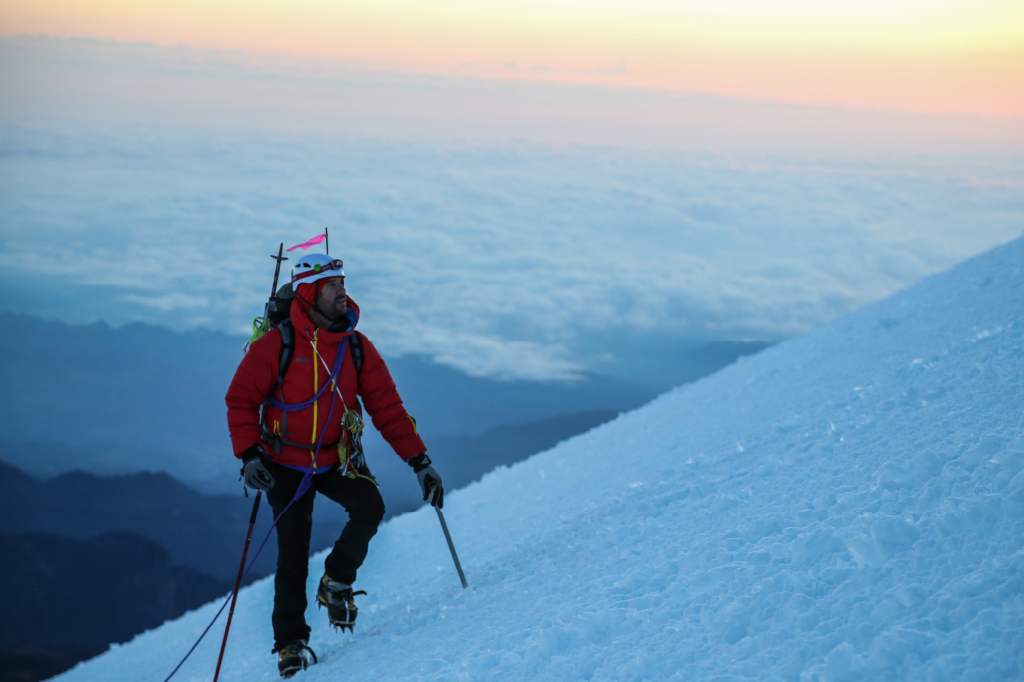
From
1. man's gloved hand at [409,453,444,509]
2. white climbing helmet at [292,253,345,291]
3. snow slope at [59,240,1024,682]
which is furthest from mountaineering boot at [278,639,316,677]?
white climbing helmet at [292,253,345,291]

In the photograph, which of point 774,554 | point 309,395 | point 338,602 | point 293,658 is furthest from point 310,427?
point 774,554

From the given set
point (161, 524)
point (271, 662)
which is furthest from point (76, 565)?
point (271, 662)

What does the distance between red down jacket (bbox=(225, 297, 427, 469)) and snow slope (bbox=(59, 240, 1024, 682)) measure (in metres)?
1.08

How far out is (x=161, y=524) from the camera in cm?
13438

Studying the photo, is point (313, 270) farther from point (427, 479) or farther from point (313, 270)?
point (427, 479)

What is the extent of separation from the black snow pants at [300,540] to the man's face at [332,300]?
0.94m

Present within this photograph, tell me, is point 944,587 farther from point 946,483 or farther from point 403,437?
point 403,437

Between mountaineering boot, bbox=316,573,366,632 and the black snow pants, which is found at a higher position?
the black snow pants

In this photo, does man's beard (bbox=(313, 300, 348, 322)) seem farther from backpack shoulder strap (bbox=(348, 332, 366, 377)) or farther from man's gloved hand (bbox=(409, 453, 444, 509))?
man's gloved hand (bbox=(409, 453, 444, 509))

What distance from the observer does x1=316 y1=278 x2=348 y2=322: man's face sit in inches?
145

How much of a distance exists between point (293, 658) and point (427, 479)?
3.99 ft

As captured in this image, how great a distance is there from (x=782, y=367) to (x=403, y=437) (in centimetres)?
513

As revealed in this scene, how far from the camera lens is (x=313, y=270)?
3725 mm

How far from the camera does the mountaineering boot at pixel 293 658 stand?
3809 mm
